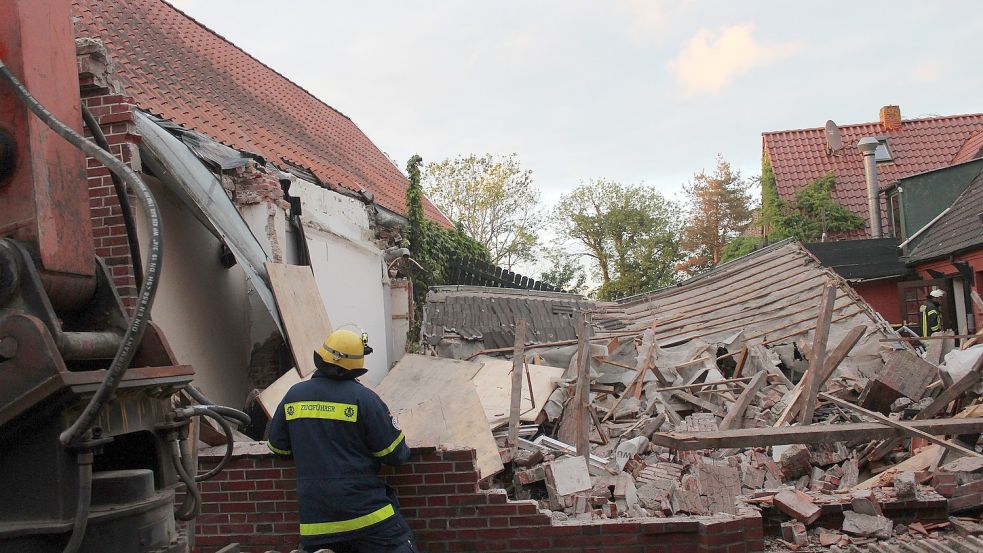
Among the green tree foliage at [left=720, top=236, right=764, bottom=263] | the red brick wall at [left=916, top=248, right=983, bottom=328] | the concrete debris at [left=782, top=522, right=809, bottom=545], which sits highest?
the green tree foliage at [left=720, top=236, right=764, bottom=263]

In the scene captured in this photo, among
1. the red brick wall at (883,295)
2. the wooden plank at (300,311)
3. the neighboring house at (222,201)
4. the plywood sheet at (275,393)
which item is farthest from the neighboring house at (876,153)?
the plywood sheet at (275,393)

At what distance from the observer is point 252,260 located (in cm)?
713

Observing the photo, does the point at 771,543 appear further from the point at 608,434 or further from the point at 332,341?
the point at 608,434

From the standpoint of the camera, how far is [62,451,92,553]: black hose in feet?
8.23

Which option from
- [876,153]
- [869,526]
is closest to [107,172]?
[869,526]

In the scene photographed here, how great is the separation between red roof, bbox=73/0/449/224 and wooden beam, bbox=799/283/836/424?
273 inches

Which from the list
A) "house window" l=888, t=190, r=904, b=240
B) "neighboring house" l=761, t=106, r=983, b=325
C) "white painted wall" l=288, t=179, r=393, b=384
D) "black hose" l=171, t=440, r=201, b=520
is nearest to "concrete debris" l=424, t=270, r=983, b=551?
"black hose" l=171, t=440, r=201, b=520

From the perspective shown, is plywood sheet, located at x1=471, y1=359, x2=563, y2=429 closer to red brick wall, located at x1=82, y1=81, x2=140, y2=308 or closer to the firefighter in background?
red brick wall, located at x1=82, y1=81, x2=140, y2=308

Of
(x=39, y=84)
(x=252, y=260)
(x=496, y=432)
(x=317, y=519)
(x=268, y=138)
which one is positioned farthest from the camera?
(x=268, y=138)

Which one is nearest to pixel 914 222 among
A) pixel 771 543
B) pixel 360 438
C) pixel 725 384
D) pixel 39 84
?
pixel 725 384

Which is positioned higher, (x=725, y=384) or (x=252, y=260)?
(x=252, y=260)

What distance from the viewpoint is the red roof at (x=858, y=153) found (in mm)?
23422

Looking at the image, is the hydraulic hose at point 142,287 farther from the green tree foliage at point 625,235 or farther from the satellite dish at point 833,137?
the green tree foliage at point 625,235

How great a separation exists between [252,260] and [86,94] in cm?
198
